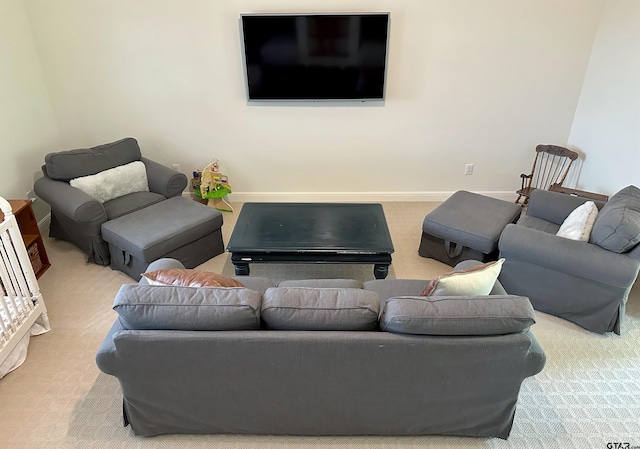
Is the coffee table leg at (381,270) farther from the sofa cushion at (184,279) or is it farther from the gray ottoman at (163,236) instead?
the gray ottoman at (163,236)

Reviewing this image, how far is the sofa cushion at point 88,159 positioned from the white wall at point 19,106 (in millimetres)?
407

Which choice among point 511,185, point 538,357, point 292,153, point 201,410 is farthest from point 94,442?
point 511,185

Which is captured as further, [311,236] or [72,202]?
[72,202]

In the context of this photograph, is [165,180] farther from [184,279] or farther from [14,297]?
[184,279]

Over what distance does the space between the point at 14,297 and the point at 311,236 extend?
6.26 ft

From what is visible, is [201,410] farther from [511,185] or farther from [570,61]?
[570,61]

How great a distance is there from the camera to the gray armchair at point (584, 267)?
2582mm

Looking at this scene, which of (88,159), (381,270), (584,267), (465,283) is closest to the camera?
(465,283)

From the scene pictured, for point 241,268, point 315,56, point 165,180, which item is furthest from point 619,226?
point 165,180

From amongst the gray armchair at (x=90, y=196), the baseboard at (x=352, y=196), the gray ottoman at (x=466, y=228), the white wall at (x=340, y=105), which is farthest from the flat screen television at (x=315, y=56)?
the gray ottoman at (x=466, y=228)

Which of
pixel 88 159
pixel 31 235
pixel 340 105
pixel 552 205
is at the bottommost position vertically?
pixel 31 235

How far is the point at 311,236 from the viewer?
3143 millimetres

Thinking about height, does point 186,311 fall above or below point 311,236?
above

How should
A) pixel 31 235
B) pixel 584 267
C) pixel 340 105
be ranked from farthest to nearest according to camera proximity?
pixel 340 105
pixel 31 235
pixel 584 267
